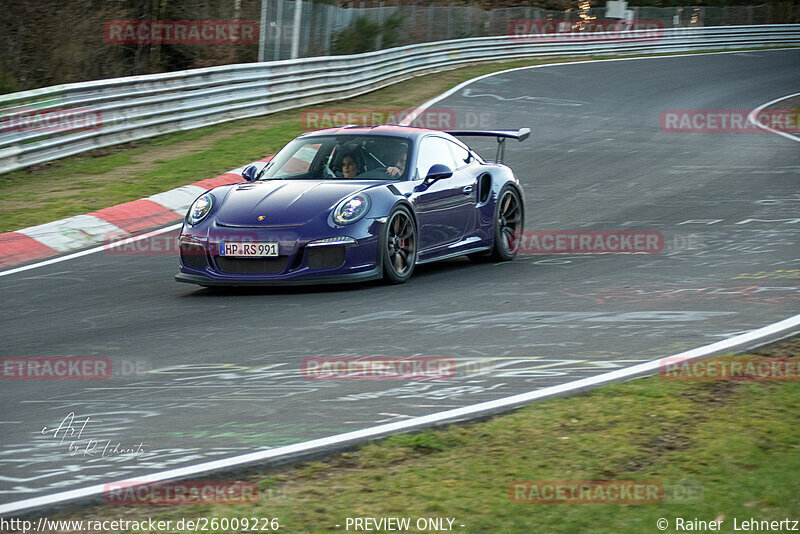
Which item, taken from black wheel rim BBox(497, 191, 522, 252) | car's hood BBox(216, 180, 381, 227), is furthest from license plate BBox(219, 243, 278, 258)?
black wheel rim BBox(497, 191, 522, 252)

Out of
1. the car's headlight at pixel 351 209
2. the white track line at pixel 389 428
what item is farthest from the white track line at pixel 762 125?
the white track line at pixel 389 428

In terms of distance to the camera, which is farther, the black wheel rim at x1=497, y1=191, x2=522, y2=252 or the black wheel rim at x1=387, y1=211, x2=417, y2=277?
the black wheel rim at x1=497, y1=191, x2=522, y2=252

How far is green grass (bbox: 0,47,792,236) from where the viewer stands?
501 inches

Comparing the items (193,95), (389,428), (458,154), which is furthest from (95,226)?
(389,428)

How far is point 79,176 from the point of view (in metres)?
14.7

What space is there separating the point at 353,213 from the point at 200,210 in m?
1.26

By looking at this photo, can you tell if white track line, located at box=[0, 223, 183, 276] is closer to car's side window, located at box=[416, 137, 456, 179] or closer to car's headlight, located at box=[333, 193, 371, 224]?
car's headlight, located at box=[333, 193, 371, 224]

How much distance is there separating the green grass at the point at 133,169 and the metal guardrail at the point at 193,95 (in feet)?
0.75

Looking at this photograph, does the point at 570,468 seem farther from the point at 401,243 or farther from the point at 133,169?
the point at 133,169

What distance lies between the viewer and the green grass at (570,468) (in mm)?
3840

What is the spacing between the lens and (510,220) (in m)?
11.0

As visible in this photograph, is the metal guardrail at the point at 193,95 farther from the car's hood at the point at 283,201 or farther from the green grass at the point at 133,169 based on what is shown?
the car's hood at the point at 283,201

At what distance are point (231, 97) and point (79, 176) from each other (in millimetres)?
5946

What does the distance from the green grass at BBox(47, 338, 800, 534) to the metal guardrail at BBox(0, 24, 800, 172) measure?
435 inches
